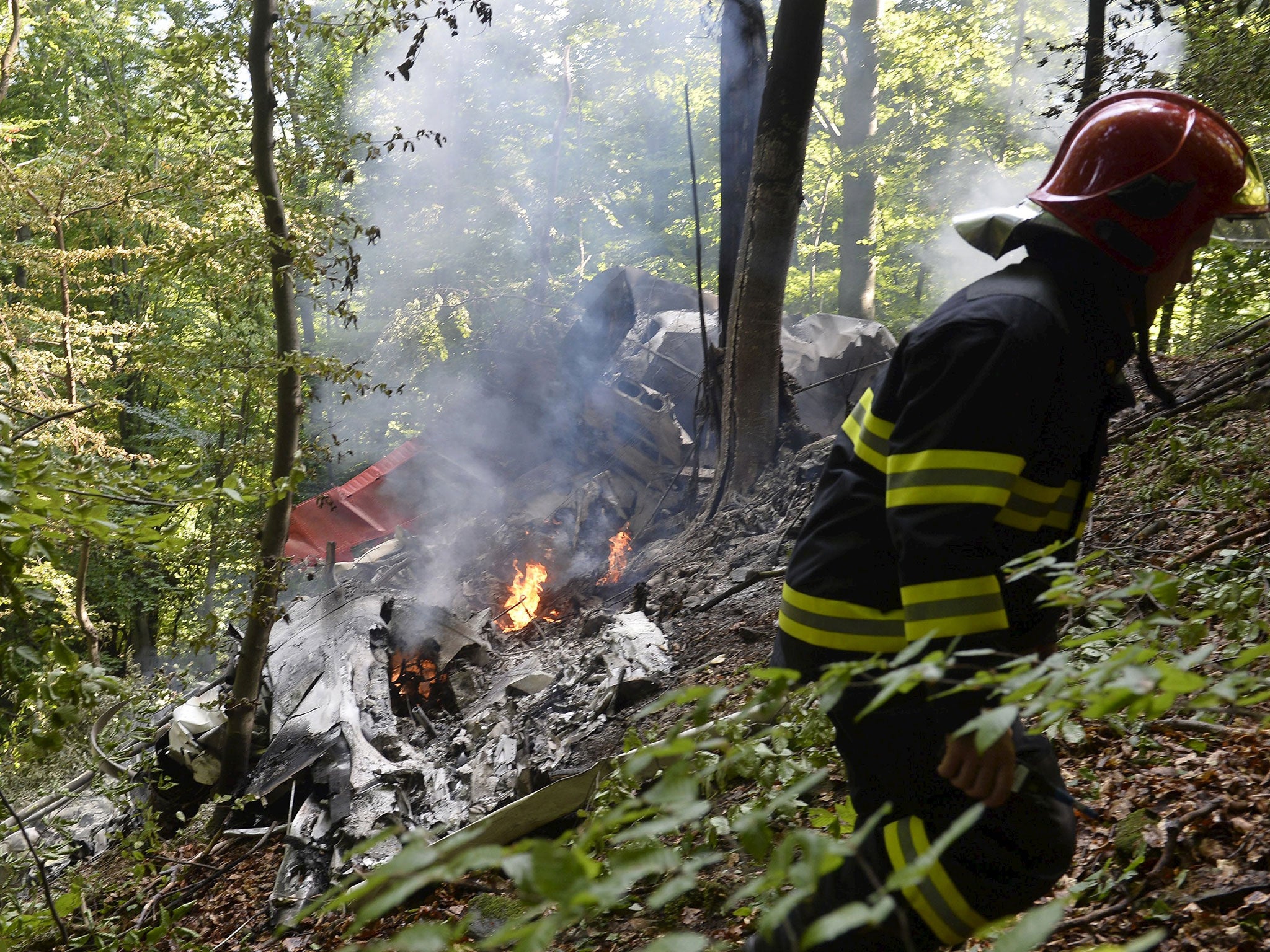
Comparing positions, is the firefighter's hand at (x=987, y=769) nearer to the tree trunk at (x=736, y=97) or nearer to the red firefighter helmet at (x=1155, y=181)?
the red firefighter helmet at (x=1155, y=181)

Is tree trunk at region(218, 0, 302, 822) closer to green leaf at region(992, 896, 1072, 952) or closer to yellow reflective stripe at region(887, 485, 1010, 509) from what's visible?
yellow reflective stripe at region(887, 485, 1010, 509)

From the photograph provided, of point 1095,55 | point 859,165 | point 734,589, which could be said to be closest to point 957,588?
point 734,589

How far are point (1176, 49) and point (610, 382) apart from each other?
29.7 feet

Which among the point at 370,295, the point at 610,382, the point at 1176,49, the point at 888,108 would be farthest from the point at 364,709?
the point at 888,108

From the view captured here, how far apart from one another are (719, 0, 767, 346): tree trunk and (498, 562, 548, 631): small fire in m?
4.46

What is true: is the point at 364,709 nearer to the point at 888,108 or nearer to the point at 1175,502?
the point at 1175,502

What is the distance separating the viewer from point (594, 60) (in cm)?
3195

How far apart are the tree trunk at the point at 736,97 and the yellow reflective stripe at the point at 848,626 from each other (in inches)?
323

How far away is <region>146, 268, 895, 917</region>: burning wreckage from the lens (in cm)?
531

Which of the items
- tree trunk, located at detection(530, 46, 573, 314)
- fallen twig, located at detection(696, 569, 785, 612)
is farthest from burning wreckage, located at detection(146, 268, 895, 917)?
tree trunk, located at detection(530, 46, 573, 314)

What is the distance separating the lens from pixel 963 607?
69.5 inches

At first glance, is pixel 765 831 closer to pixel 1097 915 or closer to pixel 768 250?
pixel 1097 915

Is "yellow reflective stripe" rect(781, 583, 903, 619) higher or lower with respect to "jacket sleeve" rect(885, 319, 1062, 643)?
lower

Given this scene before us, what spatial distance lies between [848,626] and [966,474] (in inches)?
21.3
